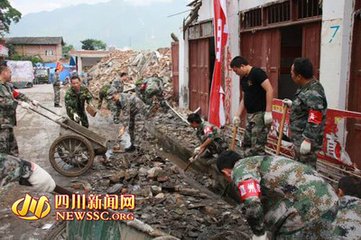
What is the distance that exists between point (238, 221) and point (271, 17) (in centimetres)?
452

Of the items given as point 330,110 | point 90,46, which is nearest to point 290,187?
point 330,110

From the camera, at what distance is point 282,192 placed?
2916 millimetres

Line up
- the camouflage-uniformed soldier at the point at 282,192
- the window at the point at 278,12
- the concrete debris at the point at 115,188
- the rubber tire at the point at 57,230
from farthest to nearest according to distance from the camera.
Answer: the window at the point at 278,12 < the concrete debris at the point at 115,188 < the rubber tire at the point at 57,230 < the camouflage-uniformed soldier at the point at 282,192

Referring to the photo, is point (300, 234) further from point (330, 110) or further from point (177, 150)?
point (177, 150)

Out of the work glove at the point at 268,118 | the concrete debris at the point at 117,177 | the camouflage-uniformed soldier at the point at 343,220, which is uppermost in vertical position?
the work glove at the point at 268,118

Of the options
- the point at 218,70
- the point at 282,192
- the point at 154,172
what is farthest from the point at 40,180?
the point at 218,70

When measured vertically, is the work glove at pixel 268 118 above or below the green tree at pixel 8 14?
below

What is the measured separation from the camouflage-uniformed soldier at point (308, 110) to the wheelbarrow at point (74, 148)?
12.0ft

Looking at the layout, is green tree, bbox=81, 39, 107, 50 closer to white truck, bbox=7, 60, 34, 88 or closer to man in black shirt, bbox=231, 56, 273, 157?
white truck, bbox=7, 60, 34, 88

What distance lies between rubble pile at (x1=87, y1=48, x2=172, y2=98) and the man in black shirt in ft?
36.5

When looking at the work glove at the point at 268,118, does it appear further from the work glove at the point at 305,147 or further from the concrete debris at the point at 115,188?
the concrete debris at the point at 115,188

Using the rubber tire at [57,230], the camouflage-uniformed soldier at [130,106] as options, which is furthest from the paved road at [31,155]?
the camouflage-uniformed soldier at [130,106]

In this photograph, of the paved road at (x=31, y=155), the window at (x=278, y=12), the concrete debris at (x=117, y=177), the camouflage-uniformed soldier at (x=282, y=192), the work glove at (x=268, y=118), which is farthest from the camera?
the window at (x=278, y=12)

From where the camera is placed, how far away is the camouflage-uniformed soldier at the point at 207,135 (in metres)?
6.32
